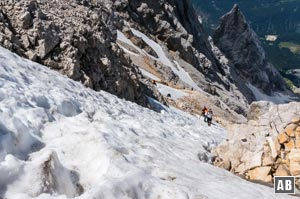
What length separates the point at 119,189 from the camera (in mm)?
11469

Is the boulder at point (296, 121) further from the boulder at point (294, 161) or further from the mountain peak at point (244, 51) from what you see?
the mountain peak at point (244, 51)

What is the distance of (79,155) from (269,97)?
5946 inches

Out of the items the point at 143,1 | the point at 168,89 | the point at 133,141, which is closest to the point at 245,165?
the point at 133,141

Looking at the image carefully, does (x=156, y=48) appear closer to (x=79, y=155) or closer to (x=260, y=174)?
(x=260, y=174)

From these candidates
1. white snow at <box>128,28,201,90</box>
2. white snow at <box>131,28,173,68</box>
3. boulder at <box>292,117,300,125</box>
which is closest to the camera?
boulder at <box>292,117,300,125</box>

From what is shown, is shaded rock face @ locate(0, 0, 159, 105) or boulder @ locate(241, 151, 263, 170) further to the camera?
shaded rock face @ locate(0, 0, 159, 105)

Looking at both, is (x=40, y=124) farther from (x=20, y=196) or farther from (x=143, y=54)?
(x=143, y=54)

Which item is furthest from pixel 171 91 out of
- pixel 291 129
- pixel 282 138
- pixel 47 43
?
pixel 282 138

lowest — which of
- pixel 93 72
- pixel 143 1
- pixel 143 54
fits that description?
pixel 93 72

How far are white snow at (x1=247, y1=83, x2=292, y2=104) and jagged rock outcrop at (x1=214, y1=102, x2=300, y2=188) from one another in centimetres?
12499

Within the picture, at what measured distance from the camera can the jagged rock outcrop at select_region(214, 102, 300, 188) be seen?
20688 millimetres

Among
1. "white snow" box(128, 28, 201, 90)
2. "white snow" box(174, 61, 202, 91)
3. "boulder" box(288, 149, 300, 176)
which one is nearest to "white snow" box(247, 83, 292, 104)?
"white snow" box(128, 28, 201, 90)

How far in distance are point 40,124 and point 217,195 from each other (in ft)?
19.4

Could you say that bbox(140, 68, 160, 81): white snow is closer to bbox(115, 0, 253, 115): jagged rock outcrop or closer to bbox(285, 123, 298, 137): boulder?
bbox(115, 0, 253, 115): jagged rock outcrop
